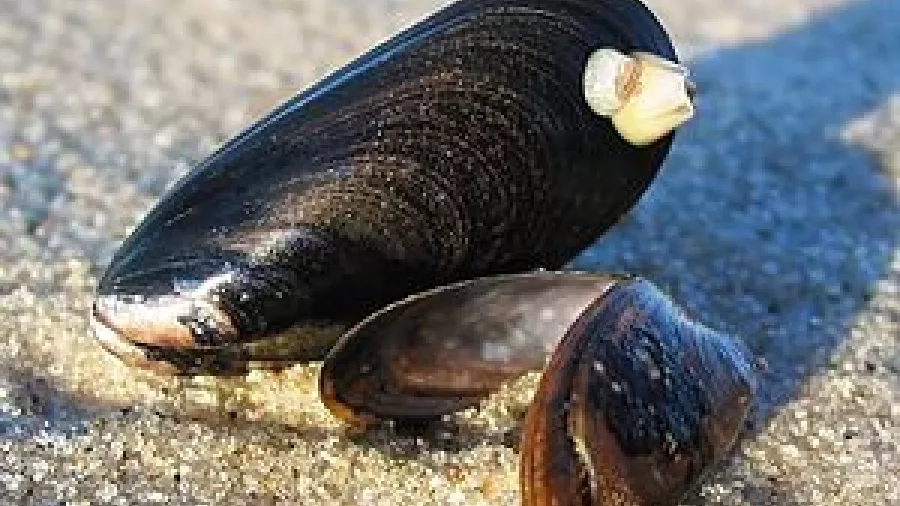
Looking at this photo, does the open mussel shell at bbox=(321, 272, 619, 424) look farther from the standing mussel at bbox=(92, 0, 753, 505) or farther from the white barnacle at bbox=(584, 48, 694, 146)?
the white barnacle at bbox=(584, 48, 694, 146)

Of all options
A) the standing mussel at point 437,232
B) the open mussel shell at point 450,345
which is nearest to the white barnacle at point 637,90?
the standing mussel at point 437,232

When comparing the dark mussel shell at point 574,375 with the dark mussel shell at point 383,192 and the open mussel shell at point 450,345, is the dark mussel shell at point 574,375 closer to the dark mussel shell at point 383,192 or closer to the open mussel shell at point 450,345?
the open mussel shell at point 450,345

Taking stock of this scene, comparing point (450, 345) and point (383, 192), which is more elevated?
point (383, 192)

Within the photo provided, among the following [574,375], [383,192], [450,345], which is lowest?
[450,345]

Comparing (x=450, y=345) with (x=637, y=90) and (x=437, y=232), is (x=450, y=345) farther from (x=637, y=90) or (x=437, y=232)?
(x=637, y=90)

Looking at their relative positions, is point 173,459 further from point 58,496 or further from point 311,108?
point 311,108

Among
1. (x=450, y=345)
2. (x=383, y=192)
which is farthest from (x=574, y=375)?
(x=383, y=192)

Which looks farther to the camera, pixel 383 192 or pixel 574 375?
pixel 383 192
